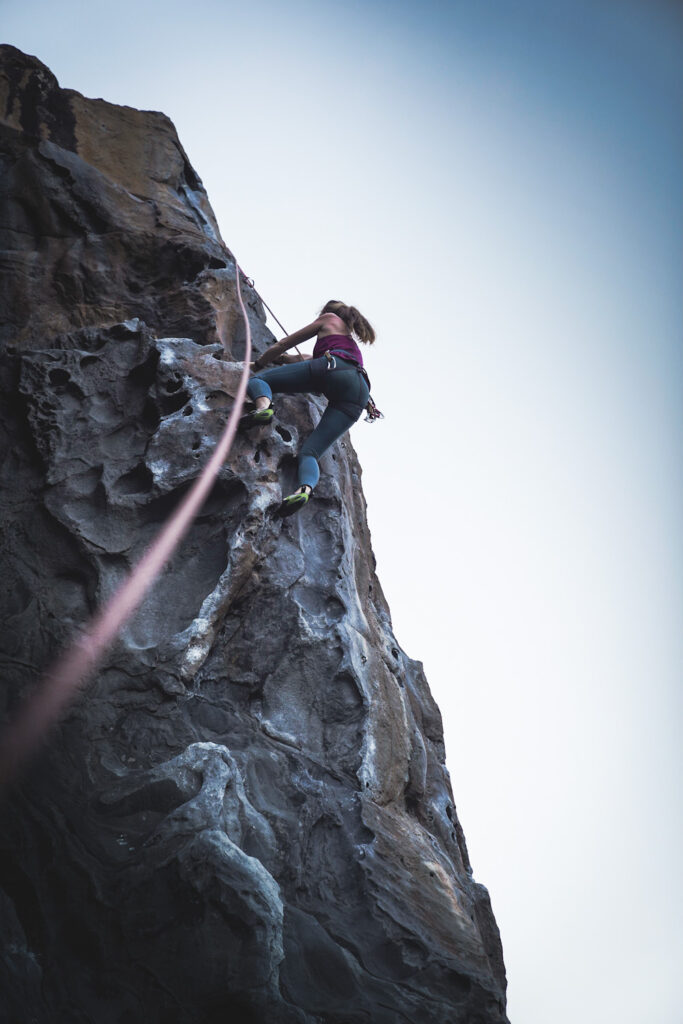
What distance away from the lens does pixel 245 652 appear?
5.71 m

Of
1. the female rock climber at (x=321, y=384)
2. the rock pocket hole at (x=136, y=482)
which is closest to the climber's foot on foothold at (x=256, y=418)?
the female rock climber at (x=321, y=384)

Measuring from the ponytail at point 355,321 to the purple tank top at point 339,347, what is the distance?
0.77 feet

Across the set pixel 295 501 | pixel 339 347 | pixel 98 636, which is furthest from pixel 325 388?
pixel 98 636

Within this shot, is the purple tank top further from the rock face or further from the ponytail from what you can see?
the rock face

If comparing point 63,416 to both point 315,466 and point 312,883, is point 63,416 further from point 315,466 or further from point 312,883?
point 312,883

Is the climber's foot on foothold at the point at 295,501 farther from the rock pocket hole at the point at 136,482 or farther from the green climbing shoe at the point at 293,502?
the rock pocket hole at the point at 136,482

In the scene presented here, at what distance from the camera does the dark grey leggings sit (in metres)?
6.65

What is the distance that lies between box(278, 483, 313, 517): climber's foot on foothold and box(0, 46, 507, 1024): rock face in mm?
131

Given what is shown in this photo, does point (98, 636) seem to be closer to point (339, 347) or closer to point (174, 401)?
point (174, 401)

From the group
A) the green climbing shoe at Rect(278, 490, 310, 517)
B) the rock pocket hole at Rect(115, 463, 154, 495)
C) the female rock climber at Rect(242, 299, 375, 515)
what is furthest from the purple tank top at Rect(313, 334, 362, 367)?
the rock pocket hole at Rect(115, 463, 154, 495)

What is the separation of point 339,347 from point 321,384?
15.6 inches

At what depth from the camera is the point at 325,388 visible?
6750 millimetres

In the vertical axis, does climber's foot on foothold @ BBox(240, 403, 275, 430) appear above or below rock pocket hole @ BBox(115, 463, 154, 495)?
above

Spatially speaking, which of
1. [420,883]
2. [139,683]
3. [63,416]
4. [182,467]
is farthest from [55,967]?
[63,416]
